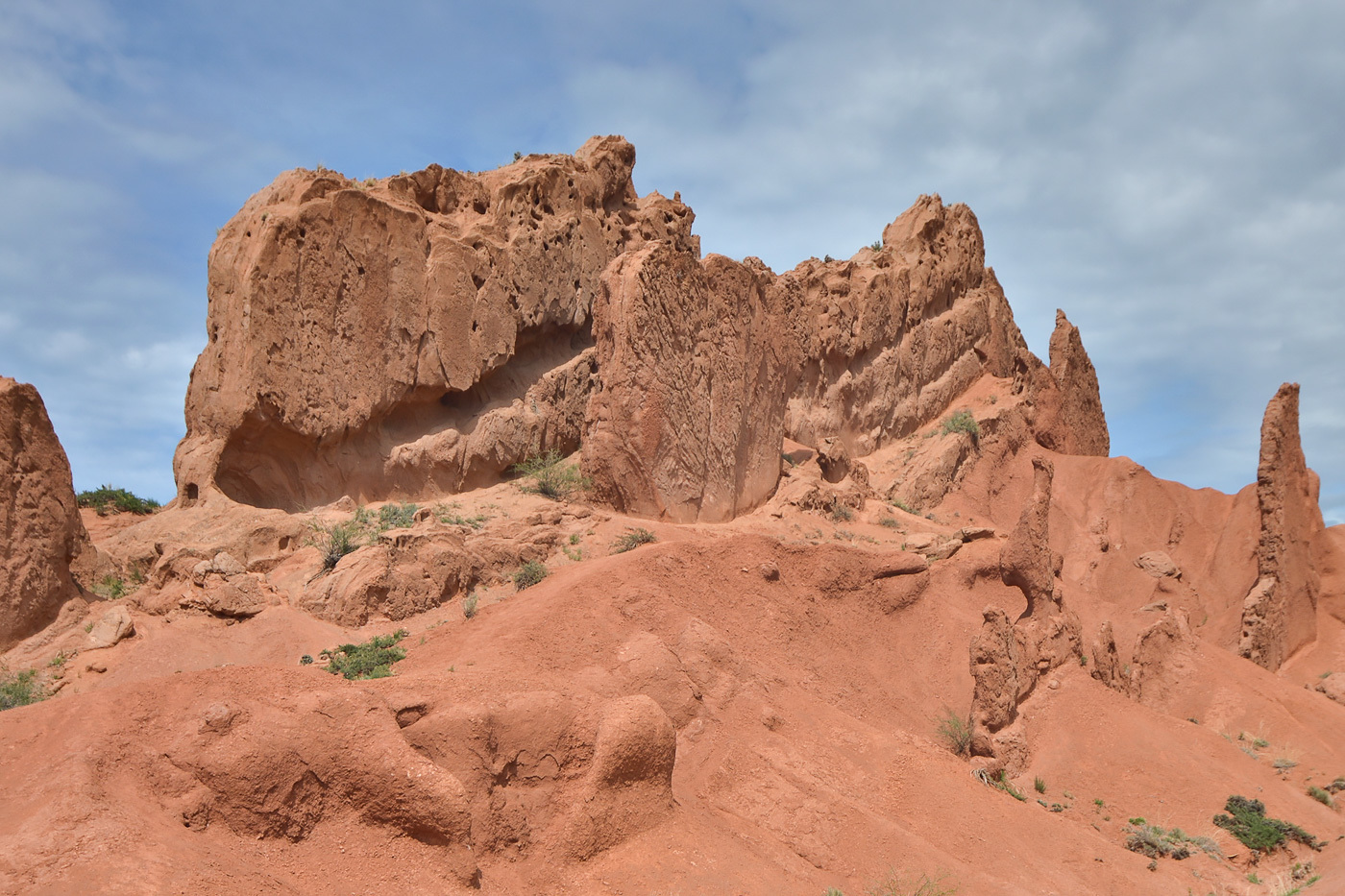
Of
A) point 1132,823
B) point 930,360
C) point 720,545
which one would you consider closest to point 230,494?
point 720,545

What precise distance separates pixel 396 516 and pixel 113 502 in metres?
9.09

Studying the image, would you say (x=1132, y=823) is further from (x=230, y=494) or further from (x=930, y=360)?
(x=930, y=360)

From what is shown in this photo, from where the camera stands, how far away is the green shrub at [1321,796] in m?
13.1

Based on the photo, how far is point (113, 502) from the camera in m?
22.0

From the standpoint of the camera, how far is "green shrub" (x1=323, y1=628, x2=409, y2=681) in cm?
1052

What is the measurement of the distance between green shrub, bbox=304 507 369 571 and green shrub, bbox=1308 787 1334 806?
13.6m

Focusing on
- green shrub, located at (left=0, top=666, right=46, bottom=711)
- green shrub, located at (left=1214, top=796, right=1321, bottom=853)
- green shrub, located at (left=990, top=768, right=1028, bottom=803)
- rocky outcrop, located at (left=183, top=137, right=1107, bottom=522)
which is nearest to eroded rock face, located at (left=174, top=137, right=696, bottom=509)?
rocky outcrop, located at (left=183, top=137, right=1107, bottom=522)

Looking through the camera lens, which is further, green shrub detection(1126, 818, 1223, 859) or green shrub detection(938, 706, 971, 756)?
green shrub detection(938, 706, 971, 756)

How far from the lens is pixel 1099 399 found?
32.2 m

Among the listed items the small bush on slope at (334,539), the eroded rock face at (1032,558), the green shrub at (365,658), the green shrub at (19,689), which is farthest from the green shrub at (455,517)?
the eroded rock face at (1032,558)

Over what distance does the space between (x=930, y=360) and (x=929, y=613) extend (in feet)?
46.1

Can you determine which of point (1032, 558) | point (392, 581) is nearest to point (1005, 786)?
point (1032, 558)

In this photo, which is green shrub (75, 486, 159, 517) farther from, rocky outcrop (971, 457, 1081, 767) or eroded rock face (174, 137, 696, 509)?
rocky outcrop (971, 457, 1081, 767)

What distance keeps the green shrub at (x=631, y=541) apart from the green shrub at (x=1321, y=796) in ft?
31.9
